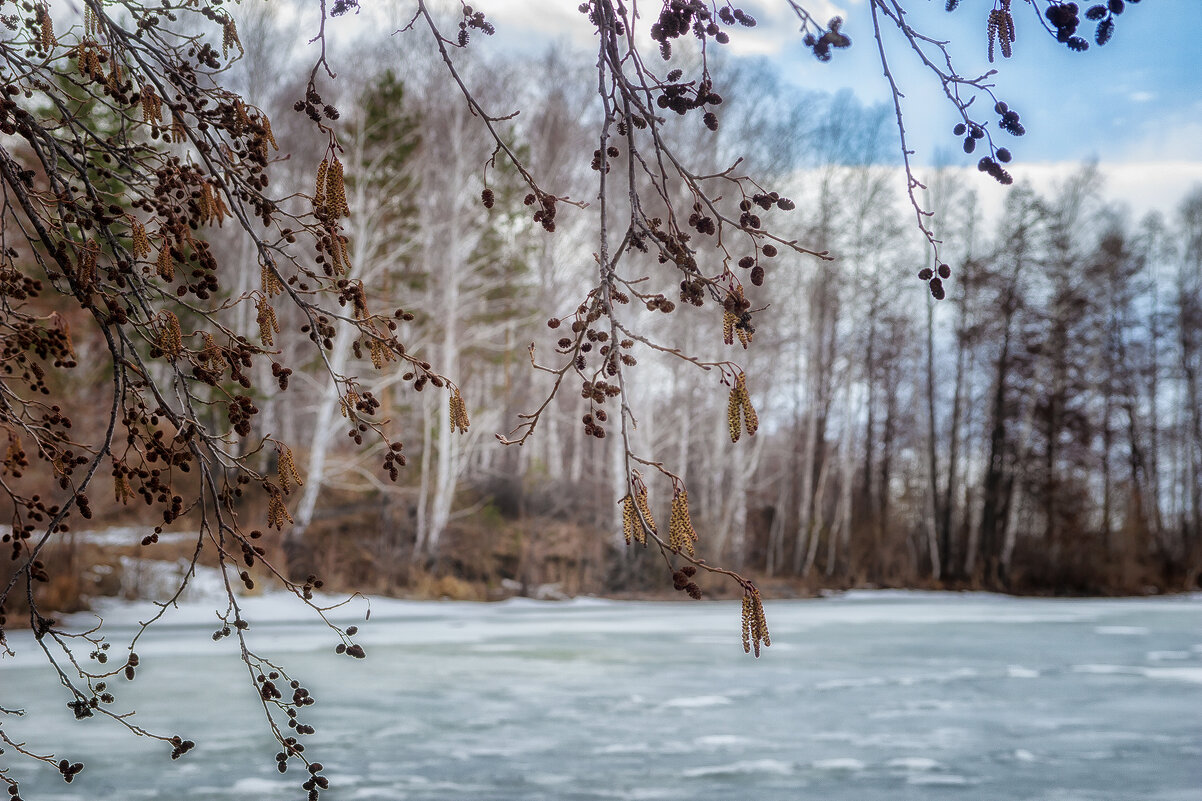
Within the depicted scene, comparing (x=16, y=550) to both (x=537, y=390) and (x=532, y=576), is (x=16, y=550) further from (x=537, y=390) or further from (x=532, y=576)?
(x=537, y=390)

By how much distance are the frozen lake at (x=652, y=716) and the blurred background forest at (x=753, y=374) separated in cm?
420

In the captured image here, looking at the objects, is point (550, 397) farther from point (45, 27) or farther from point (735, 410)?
point (45, 27)

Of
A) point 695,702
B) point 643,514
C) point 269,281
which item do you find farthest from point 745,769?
point 643,514

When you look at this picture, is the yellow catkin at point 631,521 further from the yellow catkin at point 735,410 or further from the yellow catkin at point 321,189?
the yellow catkin at point 321,189

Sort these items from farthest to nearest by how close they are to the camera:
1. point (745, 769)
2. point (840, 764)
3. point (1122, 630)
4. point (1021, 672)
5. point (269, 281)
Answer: point (1122, 630) < point (1021, 672) < point (840, 764) < point (745, 769) < point (269, 281)

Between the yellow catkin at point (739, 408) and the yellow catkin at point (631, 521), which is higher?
the yellow catkin at point (739, 408)

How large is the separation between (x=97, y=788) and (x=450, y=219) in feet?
40.4

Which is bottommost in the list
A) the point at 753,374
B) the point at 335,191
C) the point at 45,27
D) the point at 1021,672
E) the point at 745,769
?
the point at 745,769

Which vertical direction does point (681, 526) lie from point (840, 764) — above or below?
above

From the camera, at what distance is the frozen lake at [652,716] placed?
5371 mm

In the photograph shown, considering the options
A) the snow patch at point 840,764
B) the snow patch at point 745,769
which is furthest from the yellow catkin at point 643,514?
the snow patch at point 840,764

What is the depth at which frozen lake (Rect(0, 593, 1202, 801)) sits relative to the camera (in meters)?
5.37

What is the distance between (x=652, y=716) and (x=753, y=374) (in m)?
14.9

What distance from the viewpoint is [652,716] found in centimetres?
711
